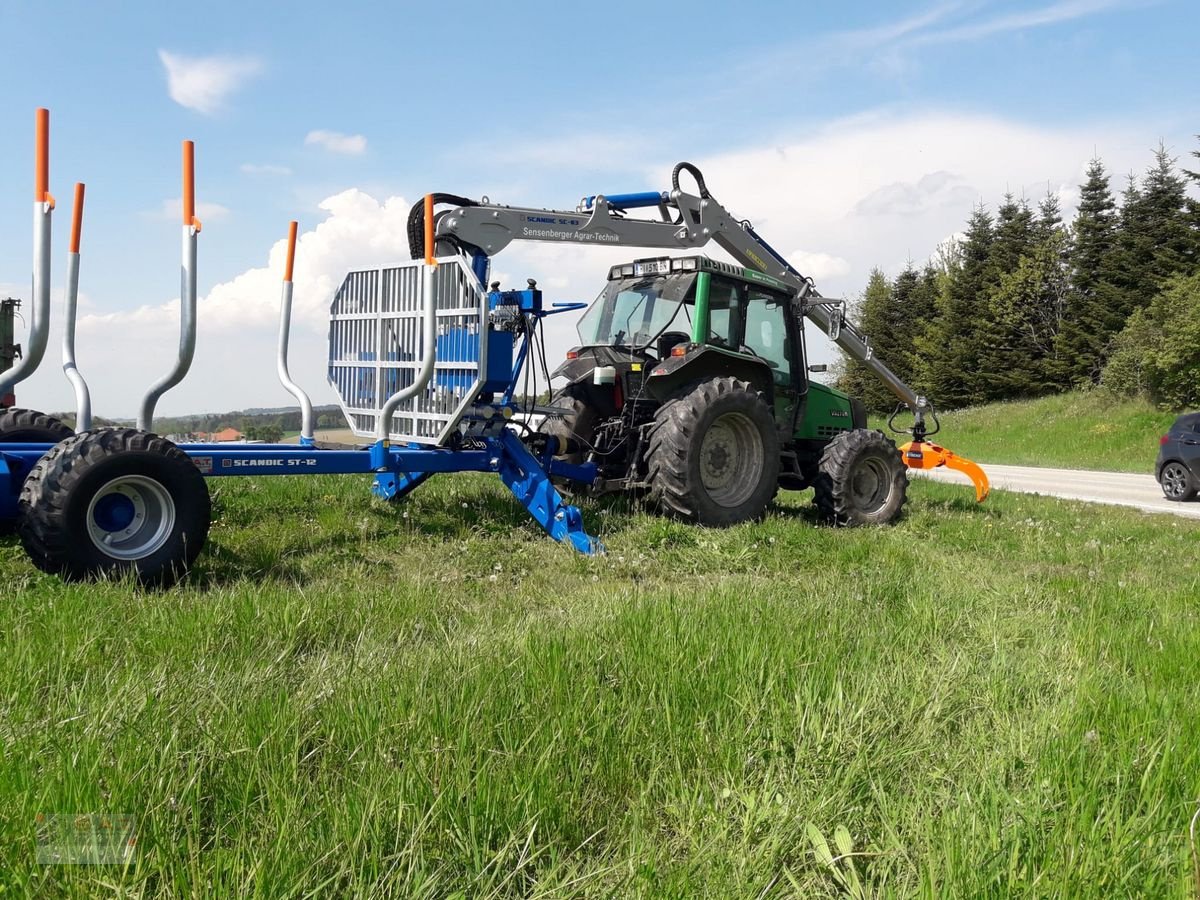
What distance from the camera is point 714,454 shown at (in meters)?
7.64

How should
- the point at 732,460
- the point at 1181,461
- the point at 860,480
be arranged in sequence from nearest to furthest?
the point at 732,460 → the point at 860,480 → the point at 1181,461

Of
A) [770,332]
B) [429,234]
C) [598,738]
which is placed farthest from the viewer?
[770,332]

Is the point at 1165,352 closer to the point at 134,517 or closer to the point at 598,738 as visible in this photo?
the point at 134,517

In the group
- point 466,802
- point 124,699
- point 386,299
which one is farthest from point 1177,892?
point 386,299

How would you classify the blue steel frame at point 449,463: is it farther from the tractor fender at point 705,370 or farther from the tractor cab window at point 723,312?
the tractor cab window at point 723,312

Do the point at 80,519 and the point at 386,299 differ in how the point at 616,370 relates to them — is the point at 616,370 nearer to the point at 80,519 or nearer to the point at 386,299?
the point at 386,299

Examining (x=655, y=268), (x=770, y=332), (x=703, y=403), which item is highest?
(x=655, y=268)

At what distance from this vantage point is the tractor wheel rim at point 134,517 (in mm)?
4574

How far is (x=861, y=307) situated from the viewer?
1927 inches

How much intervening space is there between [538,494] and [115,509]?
2.72 metres

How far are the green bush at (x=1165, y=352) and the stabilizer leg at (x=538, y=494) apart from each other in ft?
81.1

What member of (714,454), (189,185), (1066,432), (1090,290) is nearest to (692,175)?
(714,454)

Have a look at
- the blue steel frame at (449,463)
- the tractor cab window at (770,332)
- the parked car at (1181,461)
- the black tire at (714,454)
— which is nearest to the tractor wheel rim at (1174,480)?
the parked car at (1181,461)

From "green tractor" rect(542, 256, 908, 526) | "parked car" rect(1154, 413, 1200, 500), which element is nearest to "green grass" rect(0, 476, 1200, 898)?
"green tractor" rect(542, 256, 908, 526)
